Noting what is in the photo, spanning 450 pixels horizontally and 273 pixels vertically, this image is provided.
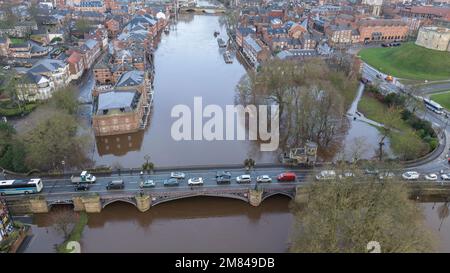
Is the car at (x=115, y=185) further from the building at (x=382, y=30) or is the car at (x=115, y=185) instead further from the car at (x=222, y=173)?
the building at (x=382, y=30)

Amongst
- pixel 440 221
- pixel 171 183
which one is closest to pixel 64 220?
pixel 171 183

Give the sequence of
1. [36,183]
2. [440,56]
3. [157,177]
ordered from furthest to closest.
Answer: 1. [440,56]
2. [157,177]
3. [36,183]

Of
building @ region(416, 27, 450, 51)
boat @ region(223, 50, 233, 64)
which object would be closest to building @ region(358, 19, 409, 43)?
building @ region(416, 27, 450, 51)

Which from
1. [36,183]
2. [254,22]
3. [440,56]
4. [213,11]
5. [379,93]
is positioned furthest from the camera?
[213,11]

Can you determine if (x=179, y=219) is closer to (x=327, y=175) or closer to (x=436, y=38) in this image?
(x=327, y=175)

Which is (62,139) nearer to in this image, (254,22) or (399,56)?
(399,56)

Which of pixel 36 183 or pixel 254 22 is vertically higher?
pixel 254 22

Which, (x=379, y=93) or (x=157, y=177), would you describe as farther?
(x=379, y=93)

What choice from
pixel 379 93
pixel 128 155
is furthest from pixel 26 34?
pixel 379 93
